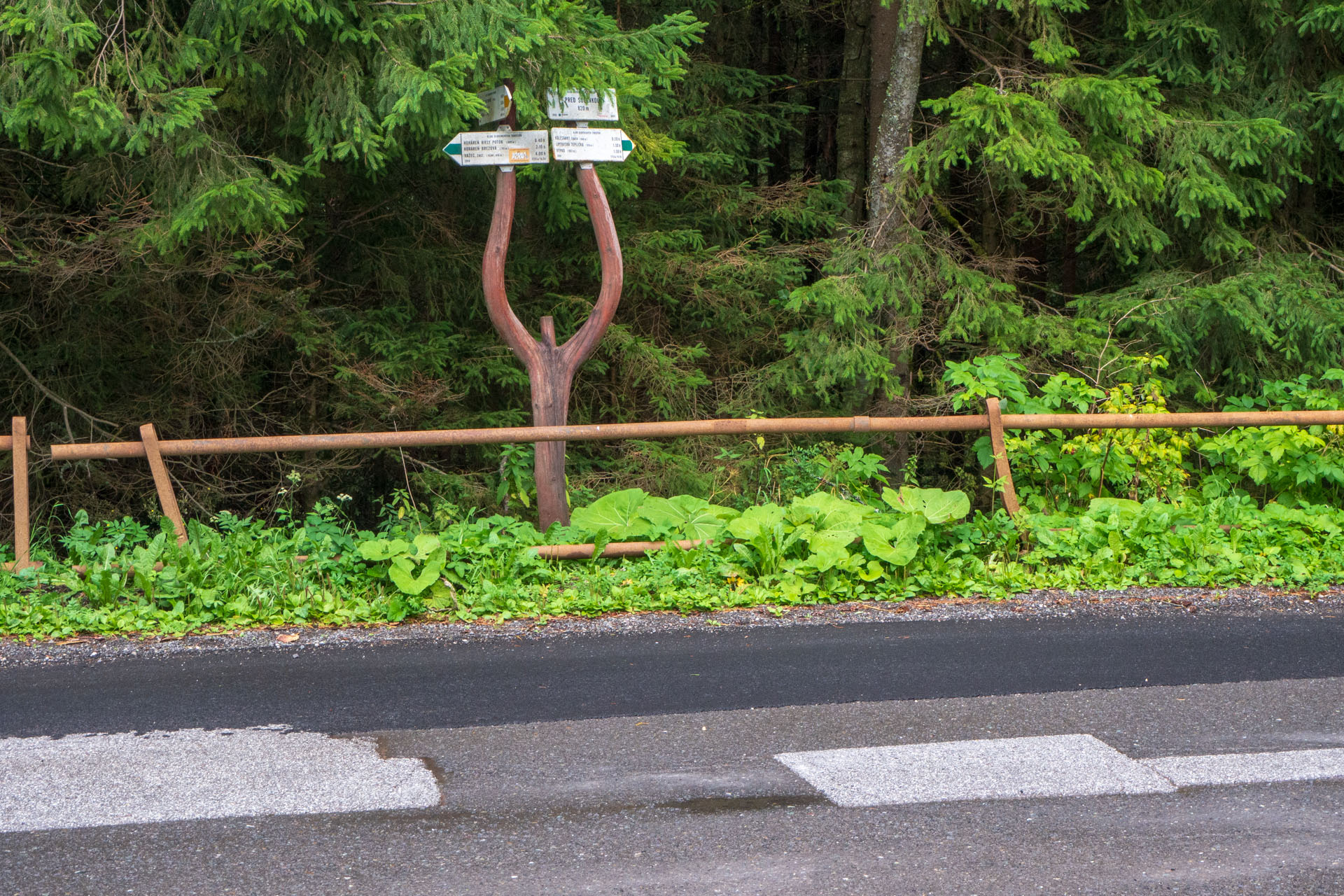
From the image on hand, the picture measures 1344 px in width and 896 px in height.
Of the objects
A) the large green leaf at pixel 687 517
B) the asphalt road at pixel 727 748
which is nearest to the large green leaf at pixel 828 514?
the large green leaf at pixel 687 517

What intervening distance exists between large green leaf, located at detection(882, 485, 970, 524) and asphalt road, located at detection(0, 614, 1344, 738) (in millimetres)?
1073

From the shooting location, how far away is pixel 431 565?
6.27 m

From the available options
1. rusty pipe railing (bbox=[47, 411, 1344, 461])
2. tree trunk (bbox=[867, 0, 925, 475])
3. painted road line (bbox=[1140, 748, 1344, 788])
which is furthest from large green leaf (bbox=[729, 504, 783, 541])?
tree trunk (bbox=[867, 0, 925, 475])

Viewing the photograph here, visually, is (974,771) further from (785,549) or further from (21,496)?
(21,496)

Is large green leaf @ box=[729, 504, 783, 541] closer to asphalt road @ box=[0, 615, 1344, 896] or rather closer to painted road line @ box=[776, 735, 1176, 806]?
asphalt road @ box=[0, 615, 1344, 896]

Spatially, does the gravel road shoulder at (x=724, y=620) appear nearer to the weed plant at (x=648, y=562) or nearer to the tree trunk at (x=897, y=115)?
the weed plant at (x=648, y=562)

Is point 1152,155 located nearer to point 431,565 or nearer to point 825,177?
point 825,177

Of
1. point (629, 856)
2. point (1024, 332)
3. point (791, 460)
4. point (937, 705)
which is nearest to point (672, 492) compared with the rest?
point (791, 460)

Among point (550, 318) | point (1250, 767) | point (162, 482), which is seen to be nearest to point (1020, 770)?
point (1250, 767)

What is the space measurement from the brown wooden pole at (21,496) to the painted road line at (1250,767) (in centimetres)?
572

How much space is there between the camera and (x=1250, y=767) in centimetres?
389

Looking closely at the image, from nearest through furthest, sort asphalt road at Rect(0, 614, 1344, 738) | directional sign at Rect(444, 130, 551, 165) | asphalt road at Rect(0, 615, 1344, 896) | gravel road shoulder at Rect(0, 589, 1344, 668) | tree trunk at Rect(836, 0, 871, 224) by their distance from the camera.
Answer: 1. asphalt road at Rect(0, 615, 1344, 896)
2. asphalt road at Rect(0, 614, 1344, 738)
3. gravel road shoulder at Rect(0, 589, 1344, 668)
4. directional sign at Rect(444, 130, 551, 165)
5. tree trunk at Rect(836, 0, 871, 224)

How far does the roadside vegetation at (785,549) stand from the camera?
241 inches

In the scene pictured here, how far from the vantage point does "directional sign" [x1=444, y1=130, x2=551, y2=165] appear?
758cm
